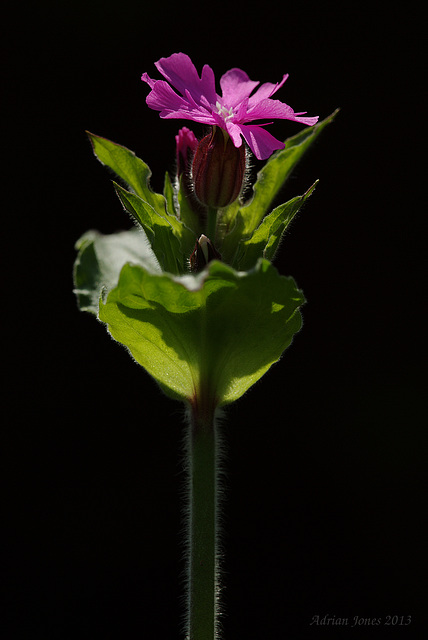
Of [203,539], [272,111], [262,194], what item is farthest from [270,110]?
[203,539]

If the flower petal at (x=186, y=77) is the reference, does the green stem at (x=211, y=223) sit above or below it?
below

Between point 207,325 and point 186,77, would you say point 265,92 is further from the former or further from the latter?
point 207,325

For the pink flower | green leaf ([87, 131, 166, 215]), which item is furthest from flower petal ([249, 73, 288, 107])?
green leaf ([87, 131, 166, 215])

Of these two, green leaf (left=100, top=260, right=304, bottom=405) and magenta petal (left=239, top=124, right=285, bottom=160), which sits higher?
magenta petal (left=239, top=124, right=285, bottom=160)

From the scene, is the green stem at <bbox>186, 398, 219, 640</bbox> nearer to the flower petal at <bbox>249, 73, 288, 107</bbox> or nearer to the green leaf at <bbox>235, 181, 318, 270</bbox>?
the green leaf at <bbox>235, 181, 318, 270</bbox>

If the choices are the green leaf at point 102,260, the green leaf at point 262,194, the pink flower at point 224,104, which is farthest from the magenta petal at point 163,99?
the green leaf at point 102,260

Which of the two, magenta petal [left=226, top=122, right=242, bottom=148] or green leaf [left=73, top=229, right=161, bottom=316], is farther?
green leaf [left=73, top=229, right=161, bottom=316]

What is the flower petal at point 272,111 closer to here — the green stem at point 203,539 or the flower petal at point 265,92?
the flower petal at point 265,92
